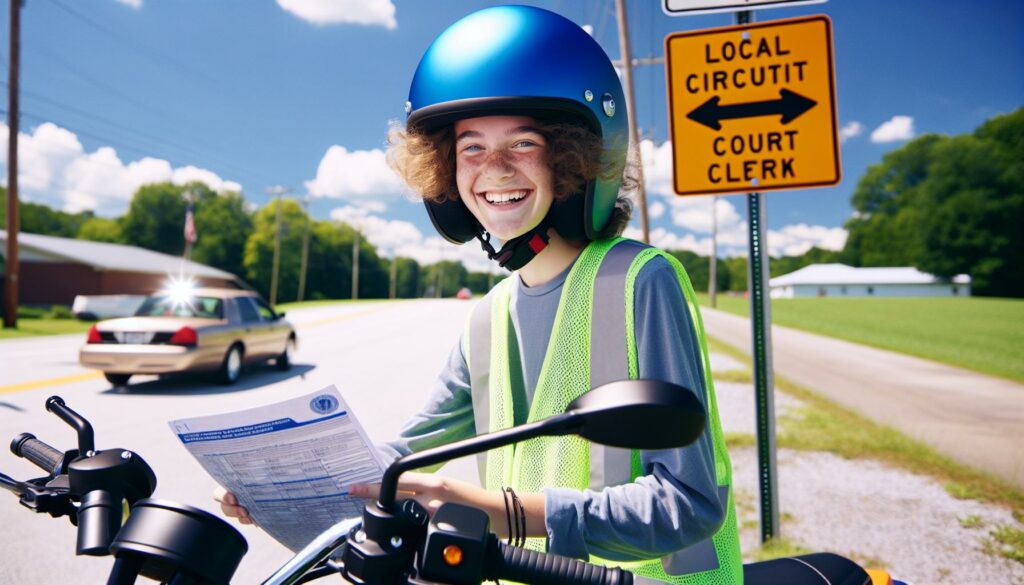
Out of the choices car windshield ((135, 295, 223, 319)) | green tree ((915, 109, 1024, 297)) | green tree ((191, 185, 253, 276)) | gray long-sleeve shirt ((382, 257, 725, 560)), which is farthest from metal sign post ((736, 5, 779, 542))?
green tree ((915, 109, 1024, 297))

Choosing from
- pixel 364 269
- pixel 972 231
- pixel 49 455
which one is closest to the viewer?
pixel 49 455

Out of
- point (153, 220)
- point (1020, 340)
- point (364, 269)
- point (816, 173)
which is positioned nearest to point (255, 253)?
point (153, 220)

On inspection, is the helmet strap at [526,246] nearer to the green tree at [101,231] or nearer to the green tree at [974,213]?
the green tree at [974,213]

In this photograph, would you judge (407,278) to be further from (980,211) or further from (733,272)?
(980,211)

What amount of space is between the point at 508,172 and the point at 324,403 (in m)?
0.79

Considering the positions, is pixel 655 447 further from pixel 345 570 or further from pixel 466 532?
pixel 345 570

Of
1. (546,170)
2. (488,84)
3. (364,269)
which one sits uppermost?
(364,269)

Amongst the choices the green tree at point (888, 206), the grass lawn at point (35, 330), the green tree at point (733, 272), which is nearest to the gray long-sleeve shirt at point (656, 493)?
the grass lawn at point (35, 330)

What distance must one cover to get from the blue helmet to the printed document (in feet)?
2.62

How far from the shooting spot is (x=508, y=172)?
Result: 5.06ft

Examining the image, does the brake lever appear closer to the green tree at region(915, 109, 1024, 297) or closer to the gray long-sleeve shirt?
the gray long-sleeve shirt

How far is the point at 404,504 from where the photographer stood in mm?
834

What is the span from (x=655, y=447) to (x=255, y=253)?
82453mm

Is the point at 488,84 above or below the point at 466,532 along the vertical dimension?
above
